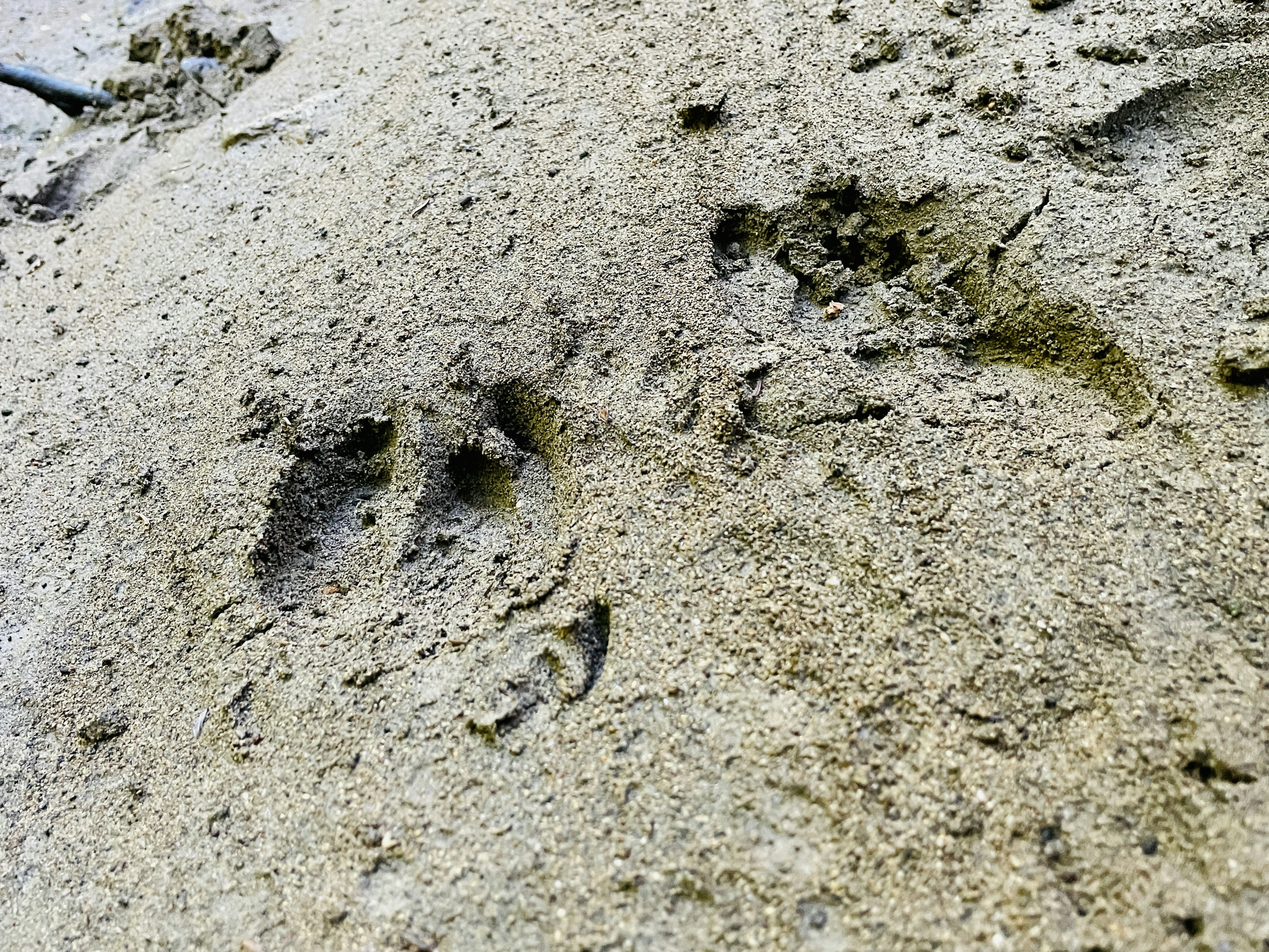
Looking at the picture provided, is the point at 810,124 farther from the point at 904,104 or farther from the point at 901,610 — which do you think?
the point at 901,610

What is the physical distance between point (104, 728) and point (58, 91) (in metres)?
2.33

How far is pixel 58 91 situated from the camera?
2.58 m

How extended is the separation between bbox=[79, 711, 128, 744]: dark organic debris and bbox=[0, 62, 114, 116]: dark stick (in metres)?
2.12

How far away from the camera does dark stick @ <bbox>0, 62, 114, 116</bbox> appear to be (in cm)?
253

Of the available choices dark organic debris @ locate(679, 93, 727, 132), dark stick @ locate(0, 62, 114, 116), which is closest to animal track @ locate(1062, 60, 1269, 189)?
dark organic debris @ locate(679, 93, 727, 132)

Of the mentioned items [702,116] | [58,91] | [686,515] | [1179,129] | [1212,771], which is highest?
[58,91]

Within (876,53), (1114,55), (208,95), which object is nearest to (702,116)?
(876,53)

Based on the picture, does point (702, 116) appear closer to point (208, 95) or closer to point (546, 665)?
point (546, 665)

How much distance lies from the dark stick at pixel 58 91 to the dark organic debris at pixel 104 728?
2122mm

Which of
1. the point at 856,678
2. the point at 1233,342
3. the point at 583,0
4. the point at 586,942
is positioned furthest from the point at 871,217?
the point at 586,942

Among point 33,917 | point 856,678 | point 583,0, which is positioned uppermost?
point 583,0

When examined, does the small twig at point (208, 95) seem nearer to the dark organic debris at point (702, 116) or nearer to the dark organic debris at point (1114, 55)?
the dark organic debris at point (702, 116)

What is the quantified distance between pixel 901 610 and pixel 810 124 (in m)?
0.98

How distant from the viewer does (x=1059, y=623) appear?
952mm
